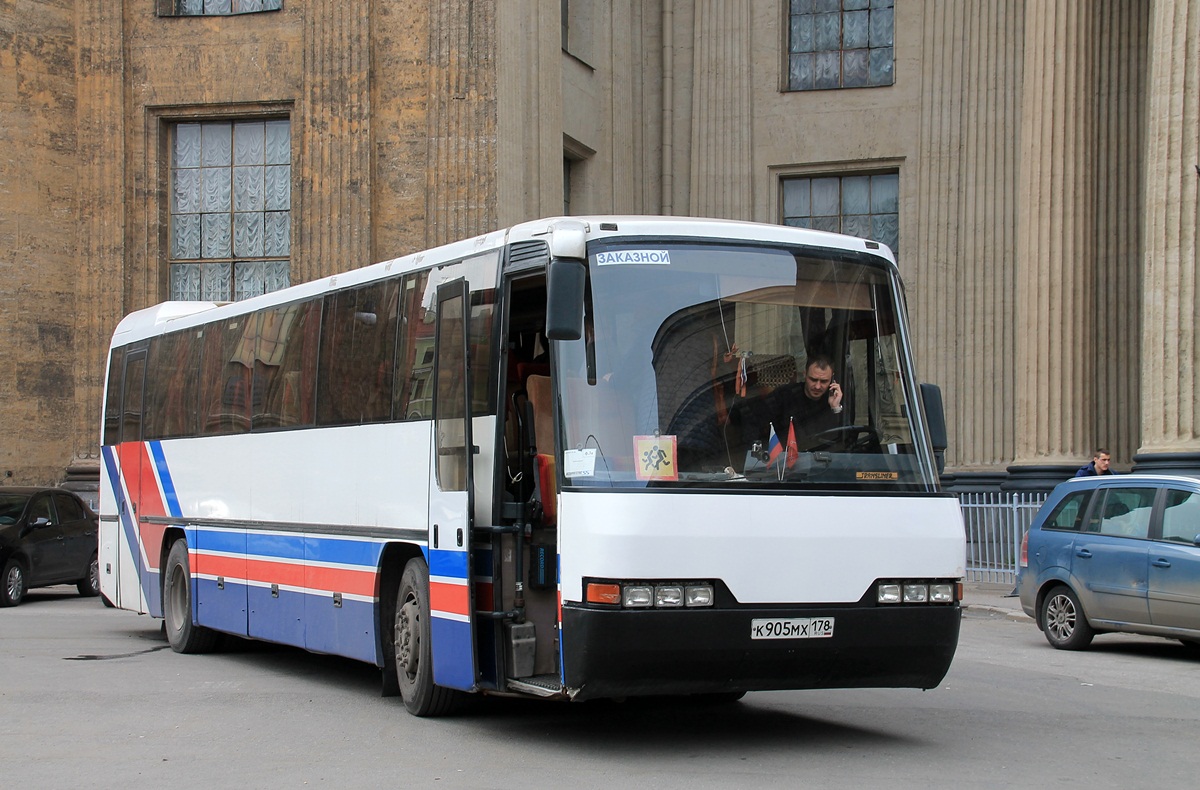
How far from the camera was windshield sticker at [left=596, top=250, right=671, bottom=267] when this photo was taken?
337 inches

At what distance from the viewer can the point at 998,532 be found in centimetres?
2270

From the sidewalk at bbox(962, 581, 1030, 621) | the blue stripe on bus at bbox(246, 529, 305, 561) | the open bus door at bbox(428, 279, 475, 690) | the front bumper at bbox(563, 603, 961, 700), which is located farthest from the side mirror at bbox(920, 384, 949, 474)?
the sidewalk at bbox(962, 581, 1030, 621)

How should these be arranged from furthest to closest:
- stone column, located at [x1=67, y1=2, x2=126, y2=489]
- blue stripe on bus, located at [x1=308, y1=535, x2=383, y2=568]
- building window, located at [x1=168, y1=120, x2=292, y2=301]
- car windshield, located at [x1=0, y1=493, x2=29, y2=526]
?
stone column, located at [x1=67, y1=2, x2=126, y2=489] < building window, located at [x1=168, y1=120, x2=292, y2=301] < car windshield, located at [x1=0, y1=493, x2=29, y2=526] < blue stripe on bus, located at [x1=308, y1=535, x2=383, y2=568]

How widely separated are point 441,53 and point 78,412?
8.81 metres

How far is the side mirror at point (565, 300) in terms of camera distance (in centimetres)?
→ 814

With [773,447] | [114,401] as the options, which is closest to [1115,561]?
[773,447]

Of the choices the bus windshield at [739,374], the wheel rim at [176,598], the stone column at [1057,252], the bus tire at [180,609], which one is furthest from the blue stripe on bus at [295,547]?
the stone column at [1057,252]

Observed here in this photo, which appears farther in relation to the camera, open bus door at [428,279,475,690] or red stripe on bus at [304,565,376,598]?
red stripe on bus at [304,565,376,598]

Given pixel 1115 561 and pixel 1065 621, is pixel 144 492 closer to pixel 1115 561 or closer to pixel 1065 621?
pixel 1065 621

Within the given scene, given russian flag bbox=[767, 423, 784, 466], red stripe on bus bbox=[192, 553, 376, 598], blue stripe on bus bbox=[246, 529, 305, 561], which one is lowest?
red stripe on bus bbox=[192, 553, 376, 598]

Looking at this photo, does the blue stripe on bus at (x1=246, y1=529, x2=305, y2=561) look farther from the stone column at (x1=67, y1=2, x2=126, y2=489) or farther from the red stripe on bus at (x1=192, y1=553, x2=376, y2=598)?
the stone column at (x1=67, y1=2, x2=126, y2=489)

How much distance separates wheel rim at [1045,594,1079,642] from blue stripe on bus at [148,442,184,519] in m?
Answer: 8.25

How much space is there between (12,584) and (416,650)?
12513 millimetres

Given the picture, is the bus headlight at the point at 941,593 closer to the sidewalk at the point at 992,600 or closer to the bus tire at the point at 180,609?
the bus tire at the point at 180,609
